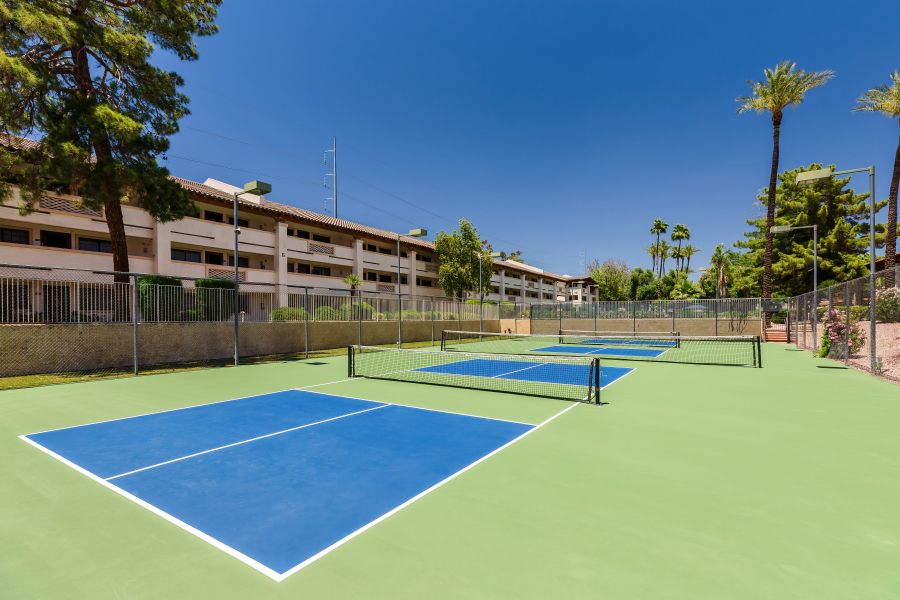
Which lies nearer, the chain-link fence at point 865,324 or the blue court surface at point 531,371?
the chain-link fence at point 865,324

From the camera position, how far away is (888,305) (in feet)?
38.0

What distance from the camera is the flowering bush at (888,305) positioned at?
11.1m

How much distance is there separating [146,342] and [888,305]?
79.6ft

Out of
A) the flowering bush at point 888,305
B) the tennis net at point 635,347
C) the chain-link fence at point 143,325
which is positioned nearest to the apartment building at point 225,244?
the chain-link fence at point 143,325

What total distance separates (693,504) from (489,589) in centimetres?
254

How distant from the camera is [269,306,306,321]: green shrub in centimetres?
2085

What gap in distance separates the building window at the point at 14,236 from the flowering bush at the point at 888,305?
40473mm

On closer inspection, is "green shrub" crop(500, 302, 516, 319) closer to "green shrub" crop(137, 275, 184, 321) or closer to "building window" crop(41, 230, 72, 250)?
"green shrub" crop(137, 275, 184, 321)

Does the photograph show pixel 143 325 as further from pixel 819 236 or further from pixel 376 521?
pixel 819 236

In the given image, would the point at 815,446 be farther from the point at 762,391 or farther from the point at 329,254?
the point at 329,254

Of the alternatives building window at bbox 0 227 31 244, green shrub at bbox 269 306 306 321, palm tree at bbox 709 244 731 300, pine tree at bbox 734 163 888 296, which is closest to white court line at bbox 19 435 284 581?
green shrub at bbox 269 306 306 321

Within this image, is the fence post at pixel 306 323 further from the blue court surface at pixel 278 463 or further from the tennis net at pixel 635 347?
the blue court surface at pixel 278 463

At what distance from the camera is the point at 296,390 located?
10.8 metres

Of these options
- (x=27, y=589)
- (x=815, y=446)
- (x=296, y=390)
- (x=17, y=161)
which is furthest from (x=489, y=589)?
(x=17, y=161)
